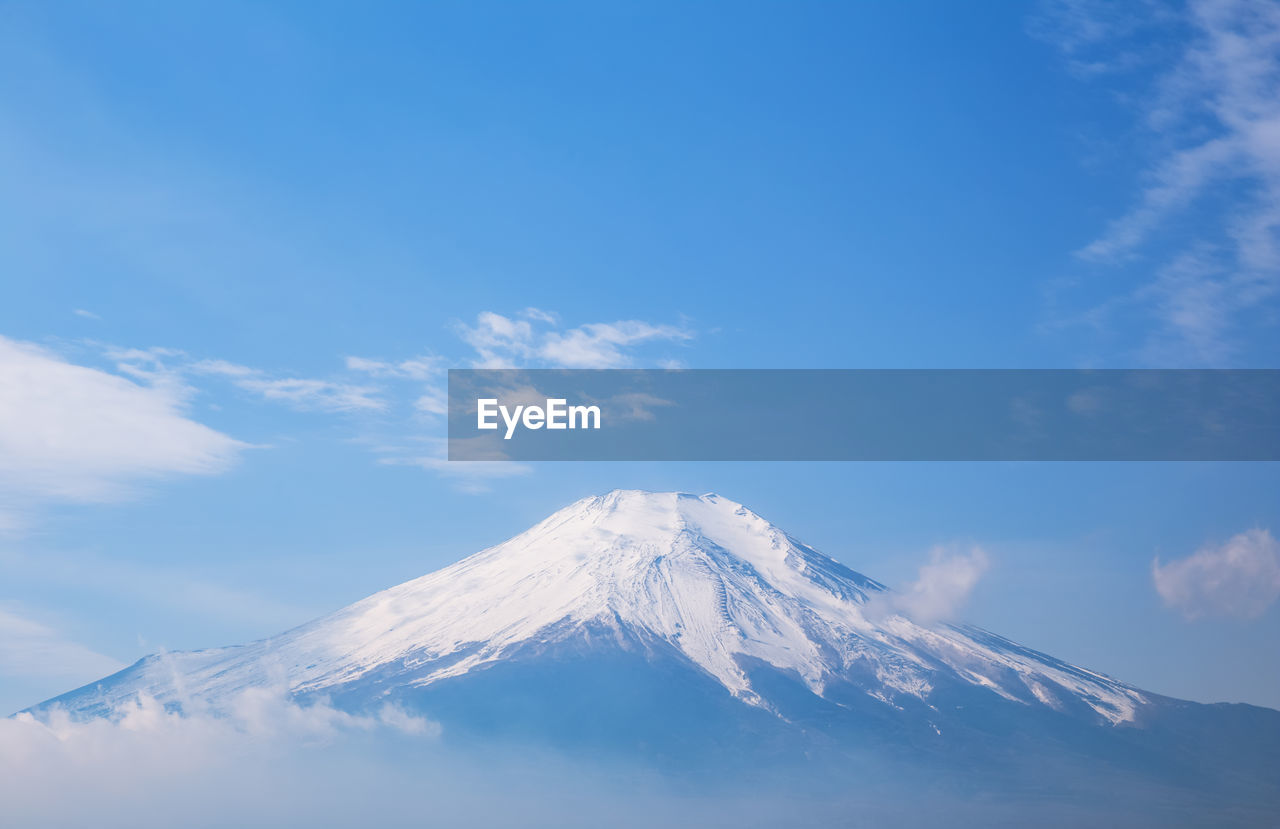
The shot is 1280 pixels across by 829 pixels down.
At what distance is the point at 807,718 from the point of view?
136m

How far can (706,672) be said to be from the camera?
139 m

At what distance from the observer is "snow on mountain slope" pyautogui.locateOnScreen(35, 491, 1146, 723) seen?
143 meters

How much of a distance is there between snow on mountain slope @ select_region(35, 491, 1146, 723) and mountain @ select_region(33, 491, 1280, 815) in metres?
0.30

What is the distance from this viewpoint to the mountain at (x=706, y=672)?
138250mm

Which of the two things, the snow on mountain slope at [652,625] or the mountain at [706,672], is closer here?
the mountain at [706,672]

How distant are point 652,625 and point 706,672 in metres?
8.60

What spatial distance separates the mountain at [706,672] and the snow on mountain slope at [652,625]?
299 millimetres

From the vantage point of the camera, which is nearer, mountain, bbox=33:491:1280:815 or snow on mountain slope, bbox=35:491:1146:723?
mountain, bbox=33:491:1280:815

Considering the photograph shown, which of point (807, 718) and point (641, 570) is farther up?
point (641, 570)

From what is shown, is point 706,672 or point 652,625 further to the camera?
point 652,625

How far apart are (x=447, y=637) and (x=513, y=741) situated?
16.2m

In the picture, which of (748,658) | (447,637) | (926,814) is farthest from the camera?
(447,637)

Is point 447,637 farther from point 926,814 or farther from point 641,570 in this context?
point 926,814

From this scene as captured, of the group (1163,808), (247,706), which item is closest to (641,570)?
(247,706)
